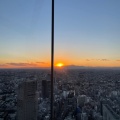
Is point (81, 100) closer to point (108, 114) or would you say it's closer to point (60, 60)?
point (108, 114)

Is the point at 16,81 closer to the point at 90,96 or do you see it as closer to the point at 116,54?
the point at 90,96

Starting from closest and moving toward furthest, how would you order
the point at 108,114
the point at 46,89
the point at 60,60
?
the point at 108,114, the point at 46,89, the point at 60,60

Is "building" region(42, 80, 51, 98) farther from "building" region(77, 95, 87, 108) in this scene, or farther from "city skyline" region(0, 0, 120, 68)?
"building" region(77, 95, 87, 108)

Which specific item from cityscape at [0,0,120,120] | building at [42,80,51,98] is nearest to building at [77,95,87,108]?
cityscape at [0,0,120,120]

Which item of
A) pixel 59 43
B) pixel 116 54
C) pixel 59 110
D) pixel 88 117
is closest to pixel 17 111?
pixel 59 110

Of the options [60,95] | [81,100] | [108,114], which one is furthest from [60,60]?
[108,114]

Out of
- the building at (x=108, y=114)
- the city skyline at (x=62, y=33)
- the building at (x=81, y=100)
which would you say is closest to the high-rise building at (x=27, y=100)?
the city skyline at (x=62, y=33)
